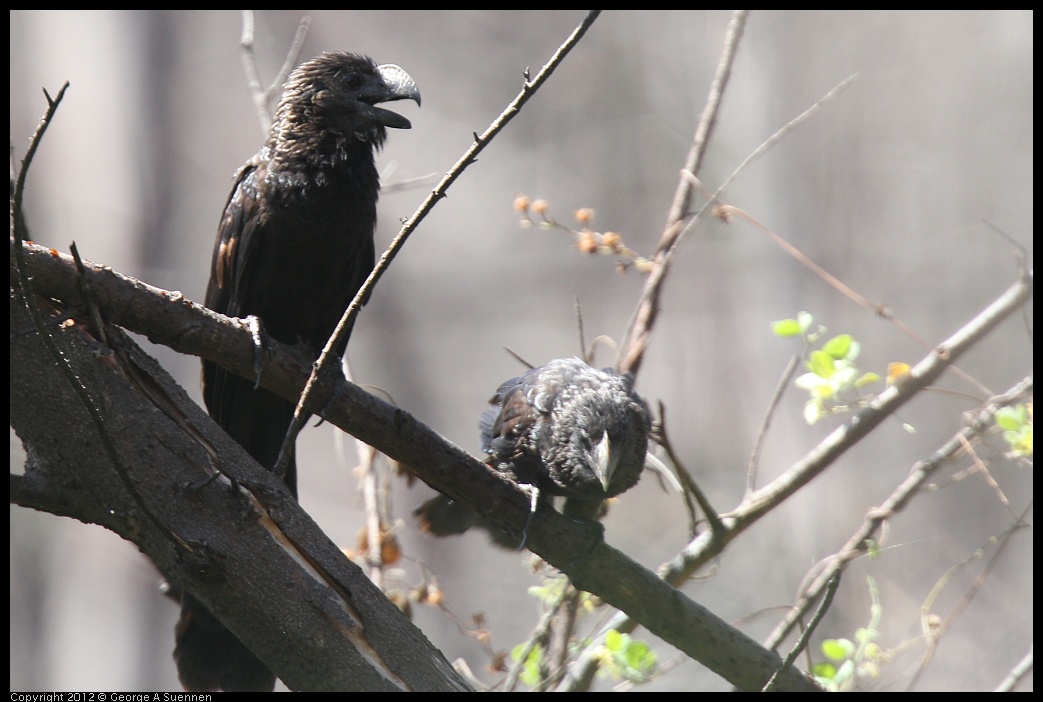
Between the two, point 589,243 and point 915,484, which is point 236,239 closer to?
point 589,243

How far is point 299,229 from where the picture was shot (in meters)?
2.84

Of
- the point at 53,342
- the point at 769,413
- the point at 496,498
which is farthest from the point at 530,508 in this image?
the point at 53,342

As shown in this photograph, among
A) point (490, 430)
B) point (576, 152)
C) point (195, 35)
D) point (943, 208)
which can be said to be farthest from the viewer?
point (576, 152)

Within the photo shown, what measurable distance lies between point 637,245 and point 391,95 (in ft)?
19.5

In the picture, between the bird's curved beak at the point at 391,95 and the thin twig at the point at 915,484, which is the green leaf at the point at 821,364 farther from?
the bird's curved beak at the point at 391,95

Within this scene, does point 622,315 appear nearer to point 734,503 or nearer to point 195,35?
point 734,503

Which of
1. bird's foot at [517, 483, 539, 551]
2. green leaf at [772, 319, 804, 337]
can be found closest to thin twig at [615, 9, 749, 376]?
green leaf at [772, 319, 804, 337]

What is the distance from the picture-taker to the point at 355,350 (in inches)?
346

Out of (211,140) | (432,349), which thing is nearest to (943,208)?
(432,349)

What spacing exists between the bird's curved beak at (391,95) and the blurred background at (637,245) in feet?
10.8

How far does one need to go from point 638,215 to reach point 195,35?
4595 mm

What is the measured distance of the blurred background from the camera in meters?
6.78

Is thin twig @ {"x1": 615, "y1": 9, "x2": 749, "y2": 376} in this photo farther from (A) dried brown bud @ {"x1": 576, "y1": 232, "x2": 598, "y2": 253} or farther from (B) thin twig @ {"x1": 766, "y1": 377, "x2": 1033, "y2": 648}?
(B) thin twig @ {"x1": 766, "y1": 377, "x2": 1033, "y2": 648}

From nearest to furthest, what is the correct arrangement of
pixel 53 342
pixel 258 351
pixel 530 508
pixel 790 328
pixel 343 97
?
pixel 53 342
pixel 258 351
pixel 530 508
pixel 790 328
pixel 343 97
